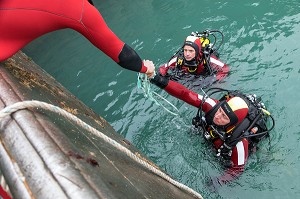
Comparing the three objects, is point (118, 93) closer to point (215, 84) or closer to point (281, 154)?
point (215, 84)

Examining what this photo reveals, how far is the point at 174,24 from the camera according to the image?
26.3 feet

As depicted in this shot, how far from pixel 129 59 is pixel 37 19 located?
3.33ft

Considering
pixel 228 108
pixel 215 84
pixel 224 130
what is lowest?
pixel 224 130

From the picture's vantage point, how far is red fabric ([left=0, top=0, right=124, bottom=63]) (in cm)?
198

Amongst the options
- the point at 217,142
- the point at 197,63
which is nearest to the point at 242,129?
the point at 217,142

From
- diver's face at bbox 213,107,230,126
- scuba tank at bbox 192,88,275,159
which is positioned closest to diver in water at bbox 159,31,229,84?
scuba tank at bbox 192,88,275,159

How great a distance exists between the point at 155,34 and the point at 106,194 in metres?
6.94

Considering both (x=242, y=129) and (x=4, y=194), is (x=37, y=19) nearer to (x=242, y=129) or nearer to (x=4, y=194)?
(x=4, y=194)

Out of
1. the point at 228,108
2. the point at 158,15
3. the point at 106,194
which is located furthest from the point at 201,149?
the point at 158,15

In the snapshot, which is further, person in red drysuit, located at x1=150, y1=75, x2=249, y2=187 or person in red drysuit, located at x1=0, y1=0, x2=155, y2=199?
person in red drysuit, located at x1=150, y1=75, x2=249, y2=187

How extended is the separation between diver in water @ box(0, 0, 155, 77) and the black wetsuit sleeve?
27 centimetres

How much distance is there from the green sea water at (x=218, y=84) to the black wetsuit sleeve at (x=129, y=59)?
2304 millimetres

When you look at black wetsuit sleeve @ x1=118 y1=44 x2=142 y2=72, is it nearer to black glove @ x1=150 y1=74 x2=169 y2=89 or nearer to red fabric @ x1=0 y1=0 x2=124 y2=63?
red fabric @ x1=0 y1=0 x2=124 y2=63

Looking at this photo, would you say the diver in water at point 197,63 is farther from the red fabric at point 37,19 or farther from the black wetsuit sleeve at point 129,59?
the red fabric at point 37,19
